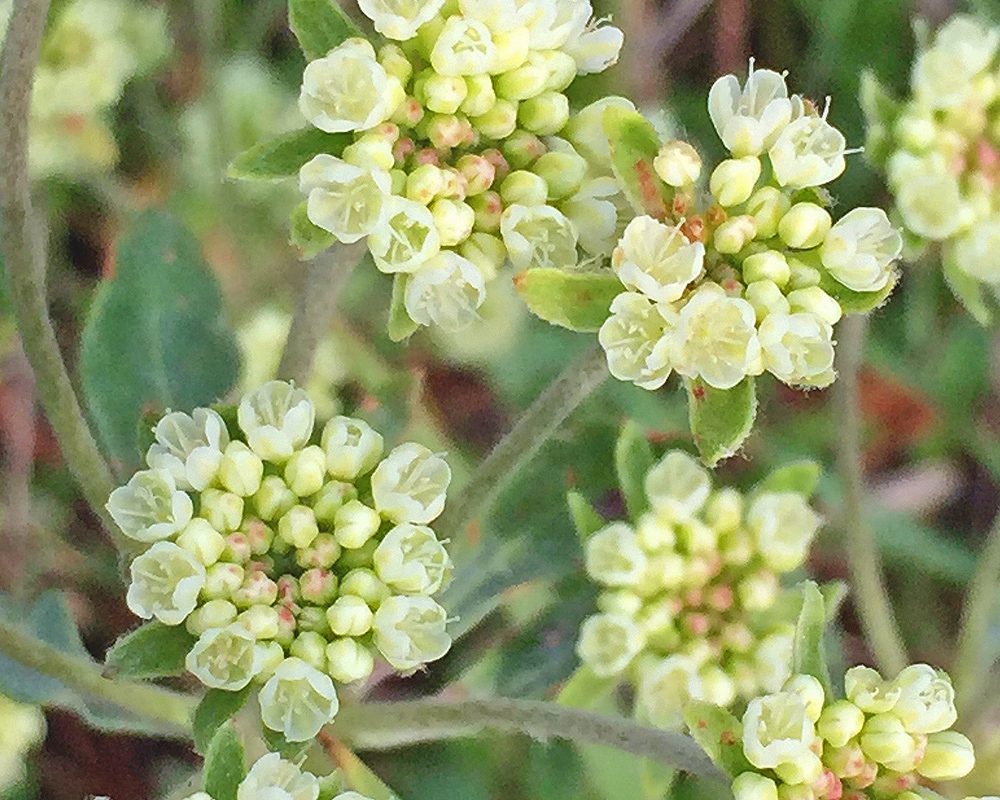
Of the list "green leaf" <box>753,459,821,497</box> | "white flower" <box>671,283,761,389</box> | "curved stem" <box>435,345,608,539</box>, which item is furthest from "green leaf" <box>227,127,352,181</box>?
"green leaf" <box>753,459,821,497</box>

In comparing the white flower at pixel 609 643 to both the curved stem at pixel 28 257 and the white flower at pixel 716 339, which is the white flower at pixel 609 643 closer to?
the white flower at pixel 716 339

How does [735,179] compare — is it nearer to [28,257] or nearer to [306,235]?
[306,235]

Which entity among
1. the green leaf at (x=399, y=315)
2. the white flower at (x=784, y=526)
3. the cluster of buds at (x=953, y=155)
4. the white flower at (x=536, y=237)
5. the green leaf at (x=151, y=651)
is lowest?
the green leaf at (x=151, y=651)

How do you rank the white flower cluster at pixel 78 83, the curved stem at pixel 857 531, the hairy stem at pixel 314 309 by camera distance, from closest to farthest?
the hairy stem at pixel 314 309, the curved stem at pixel 857 531, the white flower cluster at pixel 78 83

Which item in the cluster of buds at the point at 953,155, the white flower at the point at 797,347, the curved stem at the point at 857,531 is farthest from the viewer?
the curved stem at the point at 857,531

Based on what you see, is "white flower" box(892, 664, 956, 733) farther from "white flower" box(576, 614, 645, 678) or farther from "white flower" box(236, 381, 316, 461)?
"white flower" box(236, 381, 316, 461)

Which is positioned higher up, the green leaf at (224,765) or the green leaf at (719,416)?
the green leaf at (719,416)

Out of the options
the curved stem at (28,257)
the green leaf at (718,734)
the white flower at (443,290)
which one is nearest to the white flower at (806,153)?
the white flower at (443,290)

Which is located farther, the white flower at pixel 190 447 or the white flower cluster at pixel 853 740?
the white flower at pixel 190 447
